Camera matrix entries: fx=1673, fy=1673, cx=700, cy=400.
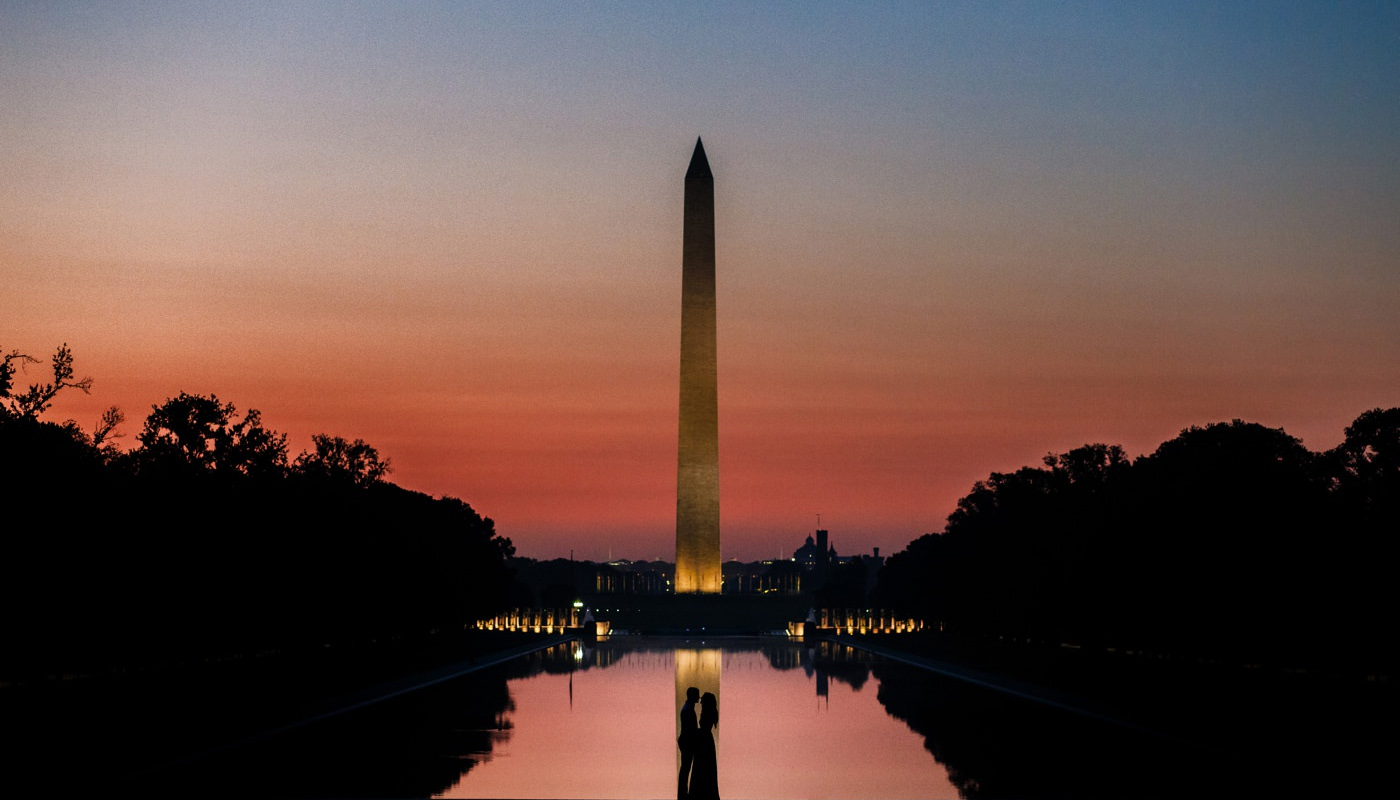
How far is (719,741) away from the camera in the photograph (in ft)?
88.8

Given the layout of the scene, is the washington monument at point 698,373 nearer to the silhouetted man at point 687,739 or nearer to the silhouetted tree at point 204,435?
the silhouetted tree at point 204,435

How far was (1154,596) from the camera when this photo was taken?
1943 inches

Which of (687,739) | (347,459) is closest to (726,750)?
(687,739)

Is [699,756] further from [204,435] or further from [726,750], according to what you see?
[204,435]

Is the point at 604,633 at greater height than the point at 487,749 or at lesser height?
greater

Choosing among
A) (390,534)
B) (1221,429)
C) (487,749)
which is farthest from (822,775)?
(1221,429)

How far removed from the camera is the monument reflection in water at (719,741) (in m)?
20.5

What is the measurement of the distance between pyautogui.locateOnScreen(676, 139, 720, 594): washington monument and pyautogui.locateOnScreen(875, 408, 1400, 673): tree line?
29.3 meters

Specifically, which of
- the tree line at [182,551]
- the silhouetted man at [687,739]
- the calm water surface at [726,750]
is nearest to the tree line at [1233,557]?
the calm water surface at [726,750]

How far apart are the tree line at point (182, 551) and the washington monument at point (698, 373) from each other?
2839 centimetres

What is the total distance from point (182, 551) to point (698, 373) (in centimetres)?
5740

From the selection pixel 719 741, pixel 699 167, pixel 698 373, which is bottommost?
pixel 719 741

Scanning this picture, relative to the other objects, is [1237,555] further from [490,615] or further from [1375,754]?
[490,615]

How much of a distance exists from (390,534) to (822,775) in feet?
158
